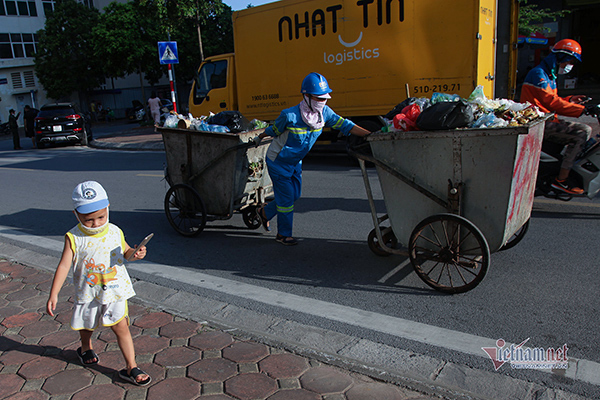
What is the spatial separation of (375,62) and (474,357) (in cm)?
752

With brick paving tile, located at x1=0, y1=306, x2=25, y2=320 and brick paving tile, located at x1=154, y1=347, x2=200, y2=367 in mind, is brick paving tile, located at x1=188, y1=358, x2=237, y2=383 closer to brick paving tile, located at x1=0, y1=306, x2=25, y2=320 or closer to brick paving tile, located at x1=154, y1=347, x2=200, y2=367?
brick paving tile, located at x1=154, y1=347, x2=200, y2=367

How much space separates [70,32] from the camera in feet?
106

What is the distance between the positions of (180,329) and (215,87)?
9.69 metres

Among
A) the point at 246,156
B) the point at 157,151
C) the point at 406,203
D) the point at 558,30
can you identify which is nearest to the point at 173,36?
the point at 157,151

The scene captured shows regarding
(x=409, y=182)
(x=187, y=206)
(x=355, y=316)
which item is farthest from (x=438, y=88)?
(x=355, y=316)

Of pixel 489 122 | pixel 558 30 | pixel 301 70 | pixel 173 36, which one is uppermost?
pixel 173 36

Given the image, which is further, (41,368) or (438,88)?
(438,88)

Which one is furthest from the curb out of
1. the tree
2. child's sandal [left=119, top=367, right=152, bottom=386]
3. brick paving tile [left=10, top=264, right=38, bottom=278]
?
the tree

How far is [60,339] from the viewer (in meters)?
3.42

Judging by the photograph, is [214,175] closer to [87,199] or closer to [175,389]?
[87,199]

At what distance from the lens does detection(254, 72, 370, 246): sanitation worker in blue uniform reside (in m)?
4.71

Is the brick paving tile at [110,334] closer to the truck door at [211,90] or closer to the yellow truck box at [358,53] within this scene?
the yellow truck box at [358,53]

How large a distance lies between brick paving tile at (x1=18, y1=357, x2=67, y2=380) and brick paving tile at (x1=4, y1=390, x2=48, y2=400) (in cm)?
16

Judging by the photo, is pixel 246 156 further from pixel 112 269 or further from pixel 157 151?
pixel 157 151
